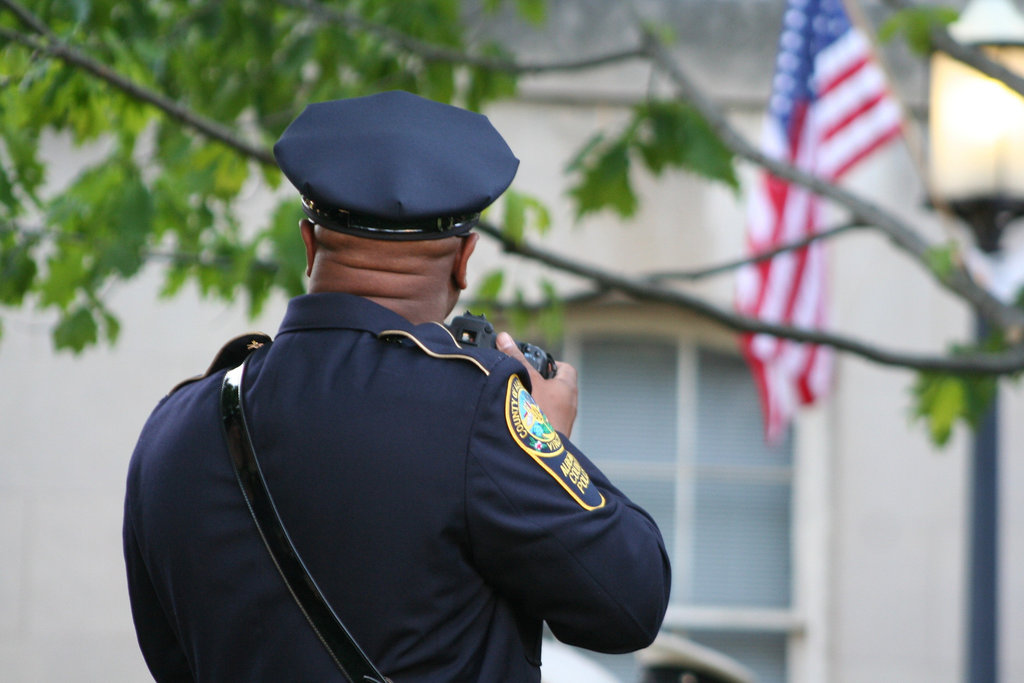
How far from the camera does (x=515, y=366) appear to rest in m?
1.59

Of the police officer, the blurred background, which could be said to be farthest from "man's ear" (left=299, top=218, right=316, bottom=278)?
the blurred background

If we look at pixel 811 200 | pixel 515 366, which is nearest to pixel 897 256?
pixel 811 200

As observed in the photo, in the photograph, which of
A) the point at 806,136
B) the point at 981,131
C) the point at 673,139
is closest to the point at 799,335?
the point at 673,139

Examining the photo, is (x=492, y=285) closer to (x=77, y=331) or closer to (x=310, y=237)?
(x=77, y=331)

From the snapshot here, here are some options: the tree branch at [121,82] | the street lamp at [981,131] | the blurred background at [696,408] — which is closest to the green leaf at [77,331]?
the tree branch at [121,82]

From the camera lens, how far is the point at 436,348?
1.56 meters

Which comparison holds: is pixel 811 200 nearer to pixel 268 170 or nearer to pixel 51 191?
pixel 268 170

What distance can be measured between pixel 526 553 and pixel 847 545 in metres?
6.24

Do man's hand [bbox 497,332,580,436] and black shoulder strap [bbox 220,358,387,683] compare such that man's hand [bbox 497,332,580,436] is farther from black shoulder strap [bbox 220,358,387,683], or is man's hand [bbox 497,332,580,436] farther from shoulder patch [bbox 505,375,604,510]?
black shoulder strap [bbox 220,358,387,683]

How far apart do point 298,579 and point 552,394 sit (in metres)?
0.42

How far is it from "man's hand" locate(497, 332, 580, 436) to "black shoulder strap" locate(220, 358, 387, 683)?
37cm

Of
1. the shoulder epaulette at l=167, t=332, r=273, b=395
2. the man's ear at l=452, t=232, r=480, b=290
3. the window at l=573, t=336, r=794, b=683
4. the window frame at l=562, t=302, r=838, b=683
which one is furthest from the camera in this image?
the window at l=573, t=336, r=794, b=683

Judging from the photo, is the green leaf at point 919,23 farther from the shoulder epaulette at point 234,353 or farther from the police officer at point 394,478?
the shoulder epaulette at point 234,353

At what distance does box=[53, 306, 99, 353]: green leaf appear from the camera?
421 centimetres
